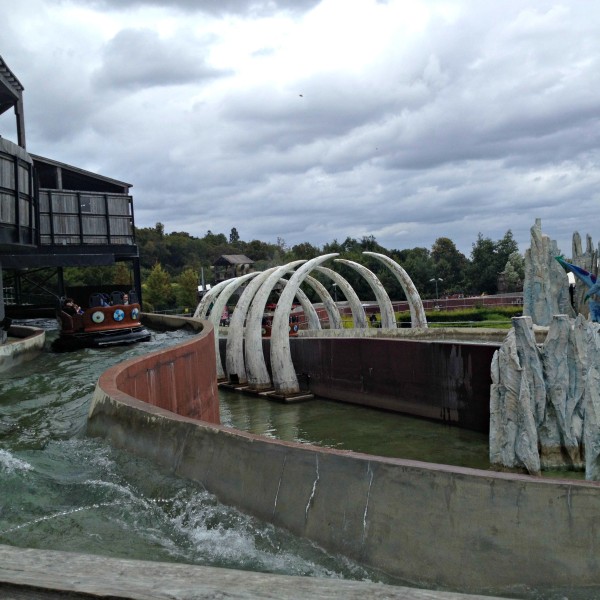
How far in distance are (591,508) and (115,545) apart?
3208 millimetres

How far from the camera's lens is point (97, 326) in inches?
746

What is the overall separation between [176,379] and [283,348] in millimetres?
13209

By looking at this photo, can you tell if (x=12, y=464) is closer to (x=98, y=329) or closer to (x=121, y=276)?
(x=98, y=329)

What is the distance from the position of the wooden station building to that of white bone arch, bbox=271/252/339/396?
275 inches

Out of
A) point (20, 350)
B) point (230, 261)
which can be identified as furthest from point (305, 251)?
point (20, 350)

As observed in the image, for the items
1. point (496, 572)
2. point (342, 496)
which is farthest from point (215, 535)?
point (496, 572)

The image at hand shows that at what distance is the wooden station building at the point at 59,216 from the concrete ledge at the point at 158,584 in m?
16.5

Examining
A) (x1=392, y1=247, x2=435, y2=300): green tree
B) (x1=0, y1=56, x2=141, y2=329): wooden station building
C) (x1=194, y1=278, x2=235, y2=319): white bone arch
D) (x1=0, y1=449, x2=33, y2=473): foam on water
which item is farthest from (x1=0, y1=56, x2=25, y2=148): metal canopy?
(x1=392, y1=247, x2=435, y2=300): green tree

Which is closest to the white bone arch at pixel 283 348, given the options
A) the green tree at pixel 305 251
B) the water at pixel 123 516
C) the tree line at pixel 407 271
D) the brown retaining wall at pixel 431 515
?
the water at pixel 123 516

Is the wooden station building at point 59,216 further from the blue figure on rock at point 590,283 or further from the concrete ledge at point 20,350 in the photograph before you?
the blue figure on rock at point 590,283

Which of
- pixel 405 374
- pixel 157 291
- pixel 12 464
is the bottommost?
pixel 405 374

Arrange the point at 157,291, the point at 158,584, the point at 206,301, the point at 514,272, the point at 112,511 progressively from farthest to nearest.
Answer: the point at 157,291, the point at 514,272, the point at 206,301, the point at 112,511, the point at 158,584

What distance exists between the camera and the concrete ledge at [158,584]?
256 cm

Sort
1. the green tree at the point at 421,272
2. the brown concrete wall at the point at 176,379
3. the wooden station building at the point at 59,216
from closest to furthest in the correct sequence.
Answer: the brown concrete wall at the point at 176,379
the wooden station building at the point at 59,216
the green tree at the point at 421,272
